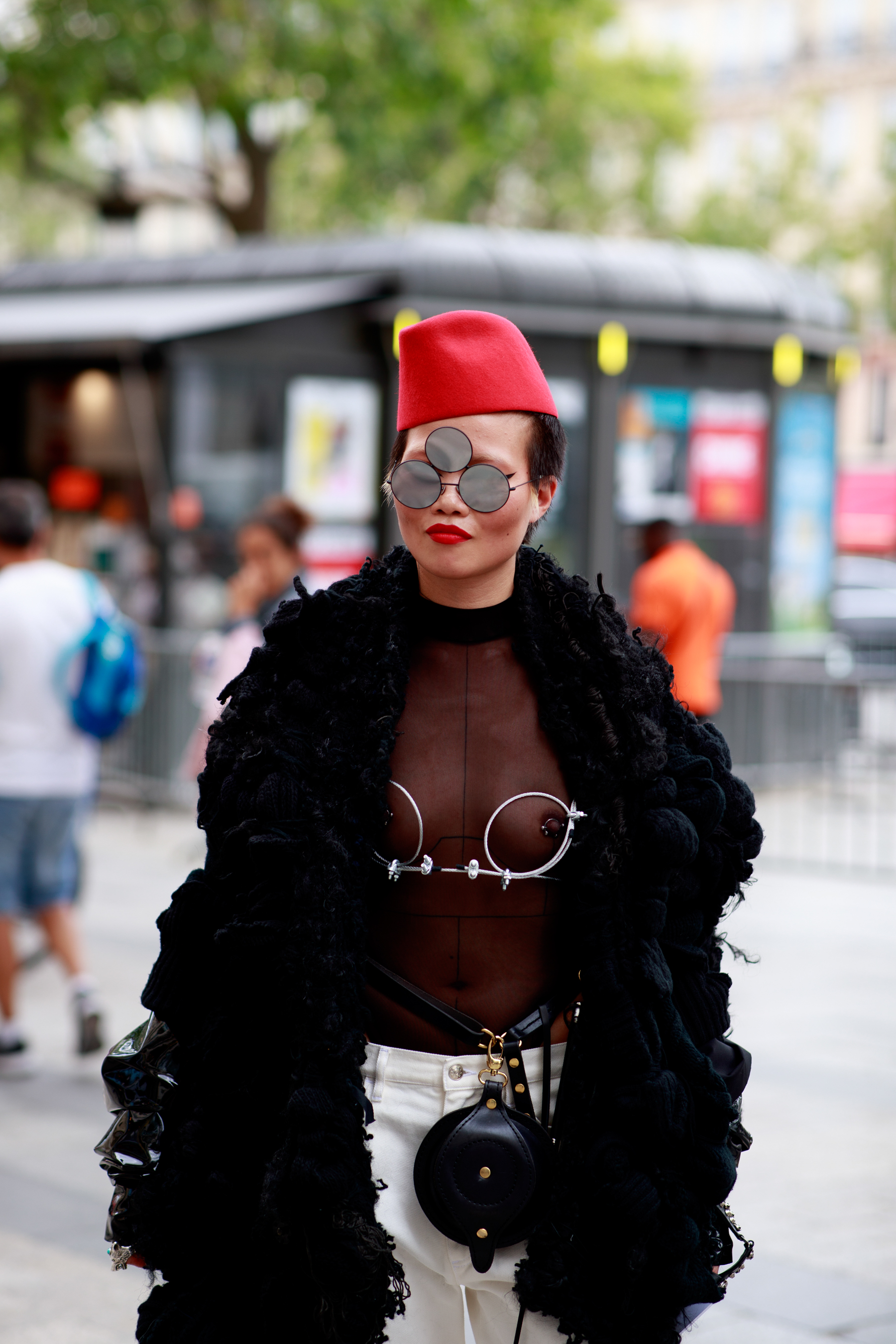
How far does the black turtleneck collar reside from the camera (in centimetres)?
222

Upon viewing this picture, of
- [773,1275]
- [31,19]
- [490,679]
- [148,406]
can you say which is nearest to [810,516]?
[148,406]

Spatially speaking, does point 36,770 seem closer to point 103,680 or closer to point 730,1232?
point 103,680

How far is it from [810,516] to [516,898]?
11399mm

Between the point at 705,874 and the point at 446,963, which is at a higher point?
the point at 705,874

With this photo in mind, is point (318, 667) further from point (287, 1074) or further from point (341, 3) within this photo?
point (341, 3)

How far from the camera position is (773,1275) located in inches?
159

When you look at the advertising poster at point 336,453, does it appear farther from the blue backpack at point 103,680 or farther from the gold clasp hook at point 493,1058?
the gold clasp hook at point 493,1058

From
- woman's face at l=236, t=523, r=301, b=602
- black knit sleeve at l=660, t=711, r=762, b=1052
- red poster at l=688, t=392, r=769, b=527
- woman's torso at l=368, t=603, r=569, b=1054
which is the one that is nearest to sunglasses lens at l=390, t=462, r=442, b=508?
woman's torso at l=368, t=603, r=569, b=1054

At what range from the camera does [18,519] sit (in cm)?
575

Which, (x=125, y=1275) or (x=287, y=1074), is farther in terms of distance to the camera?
(x=125, y=1275)

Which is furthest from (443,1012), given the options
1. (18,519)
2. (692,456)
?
(692,456)

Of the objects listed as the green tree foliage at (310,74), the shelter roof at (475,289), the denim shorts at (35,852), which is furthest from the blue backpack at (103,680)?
the green tree foliage at (310,74)

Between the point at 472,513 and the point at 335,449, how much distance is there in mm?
9877

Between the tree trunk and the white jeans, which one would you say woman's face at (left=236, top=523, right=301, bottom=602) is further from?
the tree trunk
